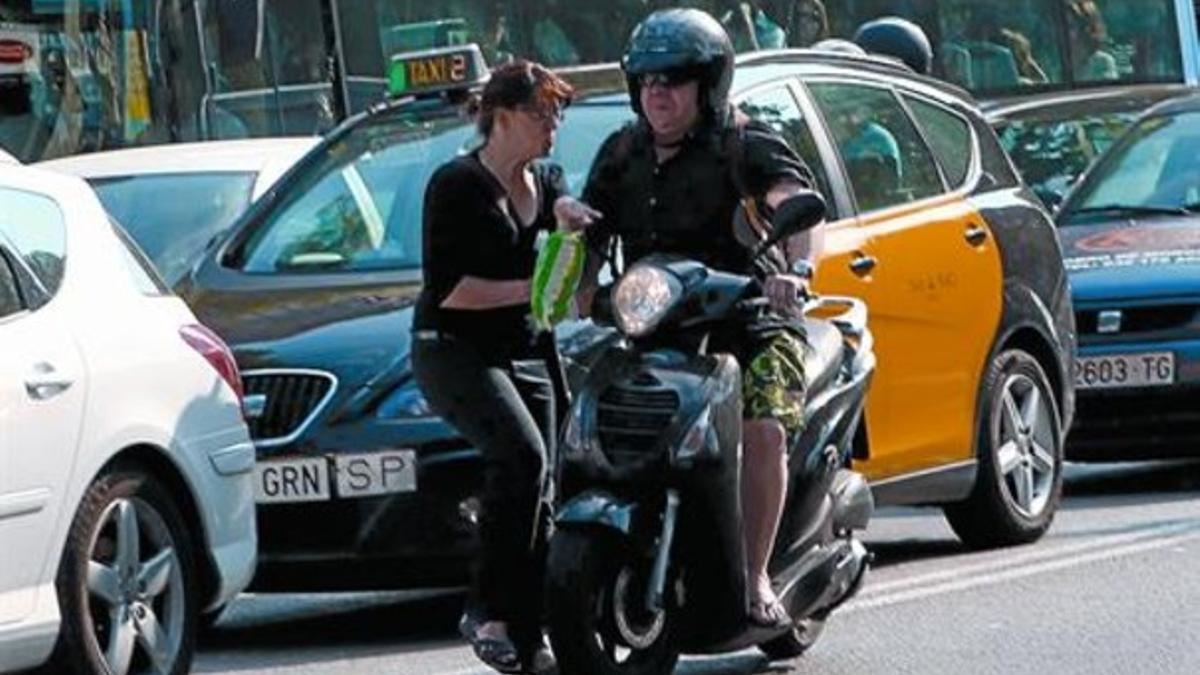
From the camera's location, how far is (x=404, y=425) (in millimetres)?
10453

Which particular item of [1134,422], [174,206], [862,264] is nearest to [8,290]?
[862,264]

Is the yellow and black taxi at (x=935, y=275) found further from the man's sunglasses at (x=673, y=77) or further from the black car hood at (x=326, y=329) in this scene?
the man's sunglasses at (x=673, y=77)

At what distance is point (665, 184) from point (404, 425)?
1704mm

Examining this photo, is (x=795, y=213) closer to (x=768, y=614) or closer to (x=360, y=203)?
(x=768, y=614)

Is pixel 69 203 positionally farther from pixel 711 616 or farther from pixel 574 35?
pixel 574 35

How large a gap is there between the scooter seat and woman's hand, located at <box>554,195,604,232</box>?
0.71m

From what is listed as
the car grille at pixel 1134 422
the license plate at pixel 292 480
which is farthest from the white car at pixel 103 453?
the car grille at pixel 1134 422

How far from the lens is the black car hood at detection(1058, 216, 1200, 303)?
14531 mm

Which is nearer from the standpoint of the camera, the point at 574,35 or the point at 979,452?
the point at 979,452

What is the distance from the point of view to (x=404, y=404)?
1050 centimetres

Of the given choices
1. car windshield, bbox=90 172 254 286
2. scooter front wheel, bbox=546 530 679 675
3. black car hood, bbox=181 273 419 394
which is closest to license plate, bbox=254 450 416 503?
black car hood, bbox=181 273 419 394

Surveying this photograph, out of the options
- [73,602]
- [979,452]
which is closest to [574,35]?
[979,452]

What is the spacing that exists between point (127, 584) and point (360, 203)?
3234 mm

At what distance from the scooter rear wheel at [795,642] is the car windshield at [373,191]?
222cm
